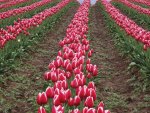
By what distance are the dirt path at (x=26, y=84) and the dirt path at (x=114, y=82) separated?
5.13ft

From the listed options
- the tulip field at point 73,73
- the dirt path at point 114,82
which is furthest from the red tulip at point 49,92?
the dirt path at point 114,82

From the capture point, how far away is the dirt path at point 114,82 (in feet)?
24.8

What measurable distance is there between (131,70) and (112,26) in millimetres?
8598

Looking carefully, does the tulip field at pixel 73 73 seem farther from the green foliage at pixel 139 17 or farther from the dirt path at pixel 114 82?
the green foliage at pixel 139 17

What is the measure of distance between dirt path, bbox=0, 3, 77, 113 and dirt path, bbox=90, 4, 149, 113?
156cm

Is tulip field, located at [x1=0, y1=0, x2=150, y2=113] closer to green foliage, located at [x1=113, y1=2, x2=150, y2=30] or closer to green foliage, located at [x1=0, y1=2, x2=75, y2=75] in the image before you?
green foliage, located at [x1=0, y1=2, x2=75, y2=75]

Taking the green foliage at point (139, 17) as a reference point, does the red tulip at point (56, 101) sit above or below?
above

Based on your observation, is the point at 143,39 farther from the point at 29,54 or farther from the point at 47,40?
the point at 47,40

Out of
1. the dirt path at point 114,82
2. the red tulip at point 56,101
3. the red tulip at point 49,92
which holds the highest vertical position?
the red tulip at point 56,101

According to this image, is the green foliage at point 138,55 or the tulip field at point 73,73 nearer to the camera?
the tulip field at point 73,73

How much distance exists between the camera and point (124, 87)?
355 inches

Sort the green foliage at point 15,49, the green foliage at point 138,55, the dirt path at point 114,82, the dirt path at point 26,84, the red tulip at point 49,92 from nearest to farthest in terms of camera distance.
→ the red tulip at point 49,92, the dirt path at point 26,84, the dirt path at point 114,82, the green foliage at point 138,55, the green foliage at point 15,49

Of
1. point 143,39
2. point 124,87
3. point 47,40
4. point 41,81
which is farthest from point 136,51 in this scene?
point 47,40

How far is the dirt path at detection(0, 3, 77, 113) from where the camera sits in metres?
7.24
